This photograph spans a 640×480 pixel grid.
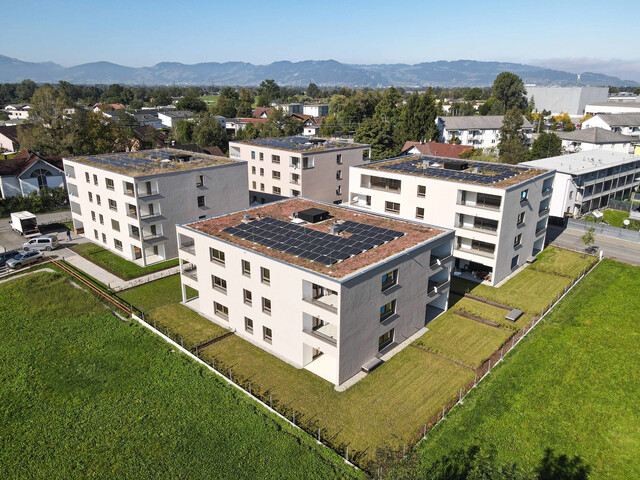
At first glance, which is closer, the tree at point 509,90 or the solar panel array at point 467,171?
the solar panel array at point 467,171

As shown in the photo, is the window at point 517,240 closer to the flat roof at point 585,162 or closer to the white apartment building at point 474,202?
the white apartment building at point 474,202

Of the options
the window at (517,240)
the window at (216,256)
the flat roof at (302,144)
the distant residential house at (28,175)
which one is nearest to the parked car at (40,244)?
the distant residential house at (28,175)

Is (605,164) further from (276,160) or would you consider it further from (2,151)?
(2,151)

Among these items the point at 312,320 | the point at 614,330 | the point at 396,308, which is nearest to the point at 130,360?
the point at 312,320

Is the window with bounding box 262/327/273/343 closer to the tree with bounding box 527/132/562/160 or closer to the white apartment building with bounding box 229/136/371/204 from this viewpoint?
the white apartment building with bounding box 229/136/371/204

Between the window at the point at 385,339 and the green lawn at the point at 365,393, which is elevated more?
the window at the point at 385,339

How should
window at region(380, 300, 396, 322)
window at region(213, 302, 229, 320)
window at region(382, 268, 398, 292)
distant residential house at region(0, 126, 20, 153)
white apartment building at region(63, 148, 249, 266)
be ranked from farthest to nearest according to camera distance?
distant residential house at region(0, 126, 20, 153) → white apartment building at region(63, 148, 249, 266) → window at region(213, 302, 229, 320) → window at region(380, 300, 396, 322) → window at region(382, 268, 398, 292)

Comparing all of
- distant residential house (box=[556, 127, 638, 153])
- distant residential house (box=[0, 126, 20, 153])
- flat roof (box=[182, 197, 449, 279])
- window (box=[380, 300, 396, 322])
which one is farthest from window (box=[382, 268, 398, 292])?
distant residential house (box=[0, 126, 20, 153])
